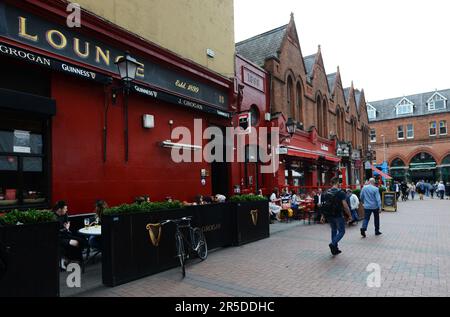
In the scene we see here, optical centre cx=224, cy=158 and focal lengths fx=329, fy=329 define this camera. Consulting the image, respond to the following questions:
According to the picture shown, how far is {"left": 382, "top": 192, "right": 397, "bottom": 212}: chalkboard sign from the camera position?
17950 mm

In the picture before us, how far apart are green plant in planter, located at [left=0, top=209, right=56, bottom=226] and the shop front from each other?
2464 mm

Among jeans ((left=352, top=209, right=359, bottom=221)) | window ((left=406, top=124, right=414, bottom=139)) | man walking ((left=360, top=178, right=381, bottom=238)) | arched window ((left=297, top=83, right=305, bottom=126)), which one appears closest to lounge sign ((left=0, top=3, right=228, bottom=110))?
man walking ((left=360, top=178, right=381, bottom=238))

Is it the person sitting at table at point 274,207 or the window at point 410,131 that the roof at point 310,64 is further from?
the window at point 410,131

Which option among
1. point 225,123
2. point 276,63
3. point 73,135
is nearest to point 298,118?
point 276,63

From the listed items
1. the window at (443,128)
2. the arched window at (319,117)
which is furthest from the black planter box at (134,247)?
the window at (443,128)

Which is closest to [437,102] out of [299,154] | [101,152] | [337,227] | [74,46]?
[299,154]

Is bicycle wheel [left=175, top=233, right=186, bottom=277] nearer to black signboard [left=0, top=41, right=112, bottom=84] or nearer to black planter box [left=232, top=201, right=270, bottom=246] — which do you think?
black planter box [left=232, top=201, right=270, bottom=246]

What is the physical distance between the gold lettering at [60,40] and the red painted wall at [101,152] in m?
0.64

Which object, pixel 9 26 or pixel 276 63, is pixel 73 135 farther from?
pixel 276 63

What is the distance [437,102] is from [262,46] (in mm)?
37956

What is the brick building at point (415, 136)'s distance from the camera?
43469 millimetres

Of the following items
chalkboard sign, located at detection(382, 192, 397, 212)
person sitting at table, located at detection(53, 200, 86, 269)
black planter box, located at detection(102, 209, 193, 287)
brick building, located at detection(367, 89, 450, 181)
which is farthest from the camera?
brick building, located at detection(367, 89, 450, 181)

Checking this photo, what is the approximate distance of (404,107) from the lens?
4831cm

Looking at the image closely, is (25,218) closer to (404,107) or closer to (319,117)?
(319,117)
